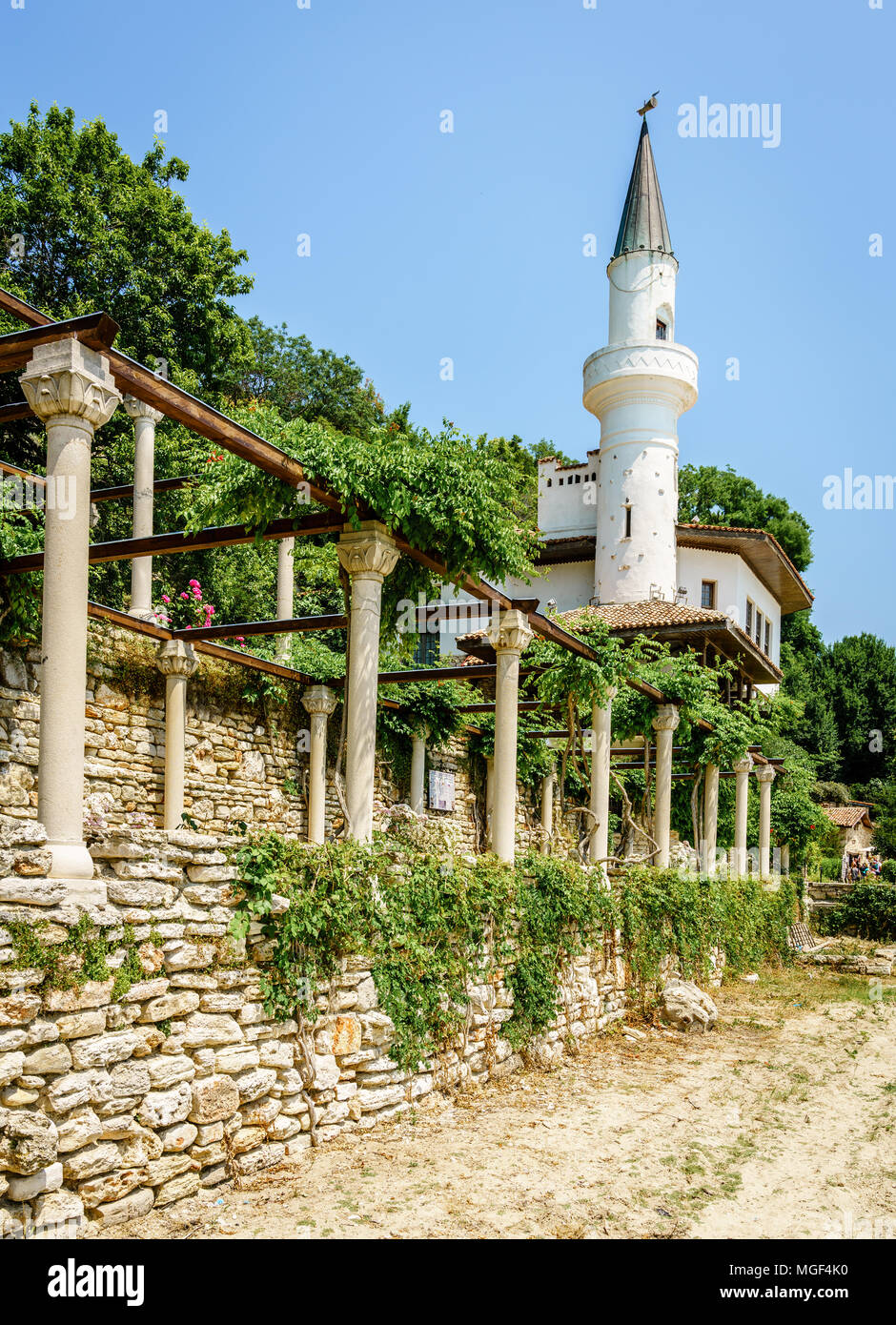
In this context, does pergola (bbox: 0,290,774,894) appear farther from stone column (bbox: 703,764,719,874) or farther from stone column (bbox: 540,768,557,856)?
stone column (bbox: 540,768,557,856)

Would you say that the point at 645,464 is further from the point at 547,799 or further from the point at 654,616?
the point at 547,799

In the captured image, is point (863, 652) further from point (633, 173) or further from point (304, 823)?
point (304, 823)

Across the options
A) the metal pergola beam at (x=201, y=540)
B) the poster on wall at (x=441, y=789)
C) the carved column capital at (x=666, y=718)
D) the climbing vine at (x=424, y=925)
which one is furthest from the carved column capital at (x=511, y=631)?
the poster on wall at (x=441, y=789)

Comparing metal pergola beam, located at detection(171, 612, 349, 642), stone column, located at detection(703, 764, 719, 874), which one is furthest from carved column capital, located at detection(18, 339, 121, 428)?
stone column, located at detection(703, 764, 719, 874)

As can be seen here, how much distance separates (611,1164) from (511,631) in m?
5.25

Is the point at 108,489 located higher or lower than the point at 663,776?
higher

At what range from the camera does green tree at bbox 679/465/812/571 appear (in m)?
39.5

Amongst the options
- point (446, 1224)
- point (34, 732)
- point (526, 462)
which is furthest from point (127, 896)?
point (526, 462)

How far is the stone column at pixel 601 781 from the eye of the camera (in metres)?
12.8

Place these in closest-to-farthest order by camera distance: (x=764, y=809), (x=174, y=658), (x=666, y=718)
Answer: (x=174, y=658), (x=666, y=718), (x=764, y=809)

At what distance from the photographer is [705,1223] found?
17.7ft

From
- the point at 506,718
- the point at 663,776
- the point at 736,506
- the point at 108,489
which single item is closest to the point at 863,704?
the point at 736,506

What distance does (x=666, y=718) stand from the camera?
1553 centimetres

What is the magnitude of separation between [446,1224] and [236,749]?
8.15m
